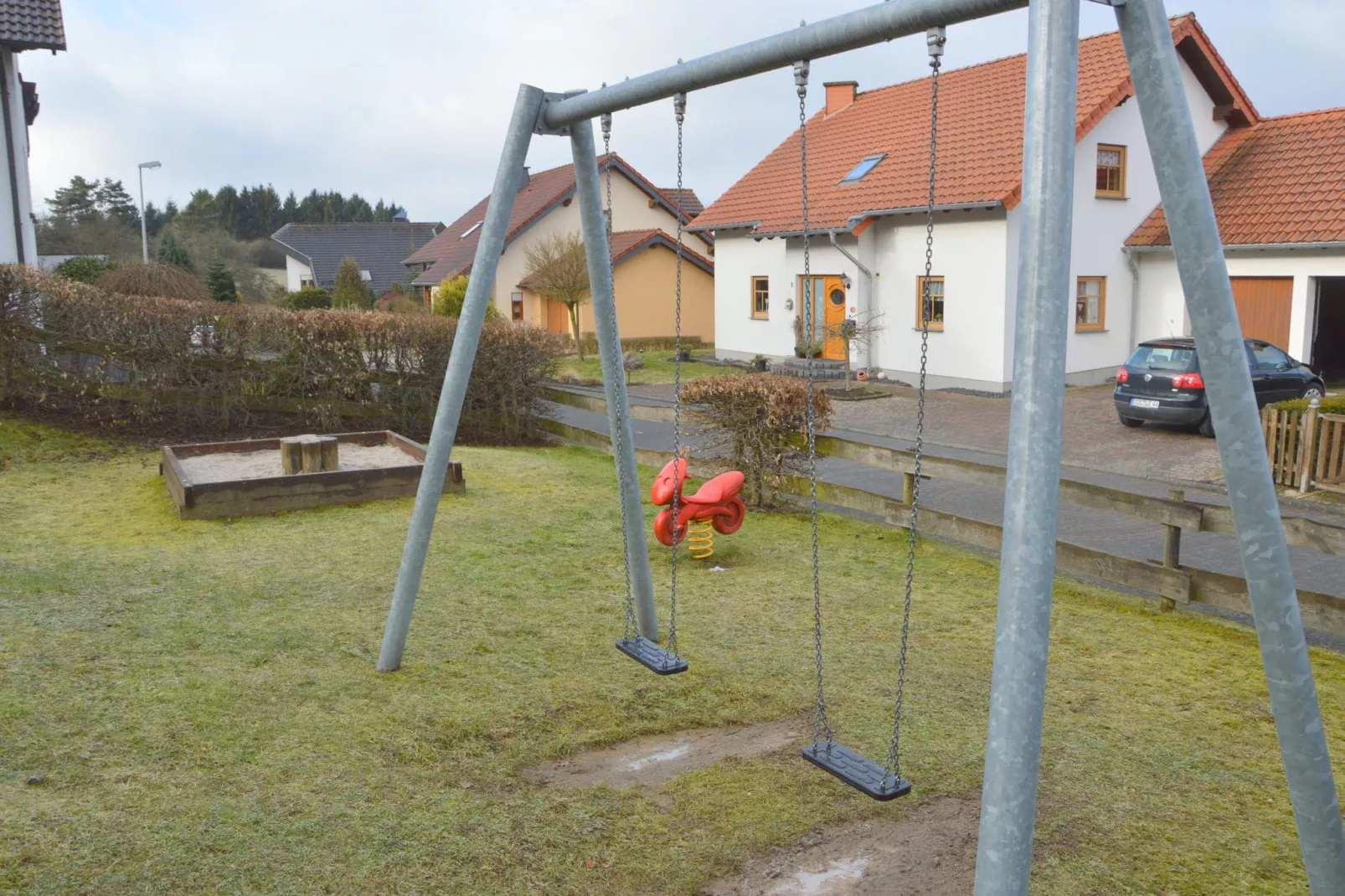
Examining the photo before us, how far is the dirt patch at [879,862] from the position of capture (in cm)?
357

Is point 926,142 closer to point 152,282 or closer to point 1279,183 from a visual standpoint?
point 1279,183

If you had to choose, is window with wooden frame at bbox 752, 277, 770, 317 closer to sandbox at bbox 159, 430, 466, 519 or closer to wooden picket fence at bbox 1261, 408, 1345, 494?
wooden picket fence at bbox 1261, 408, 1345, 494

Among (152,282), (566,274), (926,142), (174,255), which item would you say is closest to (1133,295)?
(926,142)

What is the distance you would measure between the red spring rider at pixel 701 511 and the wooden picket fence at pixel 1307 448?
22.1ft

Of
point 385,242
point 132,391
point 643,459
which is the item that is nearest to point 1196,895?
point 643,459

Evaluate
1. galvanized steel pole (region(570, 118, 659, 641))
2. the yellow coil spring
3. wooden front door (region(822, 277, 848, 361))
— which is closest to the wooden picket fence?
the yellow coil spring

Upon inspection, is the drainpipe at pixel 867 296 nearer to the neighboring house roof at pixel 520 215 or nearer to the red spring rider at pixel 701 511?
the neighboring house roof at pixel 520 215

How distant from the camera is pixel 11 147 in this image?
58.2ft

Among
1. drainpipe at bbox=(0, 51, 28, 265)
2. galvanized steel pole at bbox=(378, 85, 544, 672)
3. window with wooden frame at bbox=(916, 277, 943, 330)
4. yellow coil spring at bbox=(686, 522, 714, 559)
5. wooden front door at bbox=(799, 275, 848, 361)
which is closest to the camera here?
galvanized steel pole at bbox=(378, 85, 544, 672)

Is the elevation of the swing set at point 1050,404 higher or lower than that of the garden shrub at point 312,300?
lower

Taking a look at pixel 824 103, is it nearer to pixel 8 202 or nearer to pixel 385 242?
pixel 8 202

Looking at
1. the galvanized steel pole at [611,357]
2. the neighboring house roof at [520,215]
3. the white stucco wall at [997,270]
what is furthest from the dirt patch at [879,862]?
the neighboring house roof at [520,215]

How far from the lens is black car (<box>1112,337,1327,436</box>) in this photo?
50.8 ft

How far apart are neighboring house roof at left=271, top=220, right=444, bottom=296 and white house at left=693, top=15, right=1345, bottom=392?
129 ft
